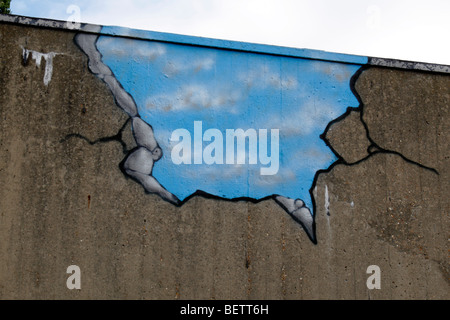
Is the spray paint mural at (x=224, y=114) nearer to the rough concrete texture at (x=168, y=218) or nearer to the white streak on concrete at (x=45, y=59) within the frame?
the rough concrete texture at (x=168, y=218)

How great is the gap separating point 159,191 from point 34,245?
94 cm

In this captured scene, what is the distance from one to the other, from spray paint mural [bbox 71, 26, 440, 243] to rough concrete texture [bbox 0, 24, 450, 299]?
9 cm

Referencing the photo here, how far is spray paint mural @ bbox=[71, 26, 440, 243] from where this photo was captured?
321 centimetres

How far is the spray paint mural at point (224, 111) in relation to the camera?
3.21m

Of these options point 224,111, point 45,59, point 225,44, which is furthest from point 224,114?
point 45,59

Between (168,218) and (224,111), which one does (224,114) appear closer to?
(224,111)

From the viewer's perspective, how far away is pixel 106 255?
3.04 m

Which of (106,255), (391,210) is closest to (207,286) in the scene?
(106,255)

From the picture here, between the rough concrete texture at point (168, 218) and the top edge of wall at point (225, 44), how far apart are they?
71 mm

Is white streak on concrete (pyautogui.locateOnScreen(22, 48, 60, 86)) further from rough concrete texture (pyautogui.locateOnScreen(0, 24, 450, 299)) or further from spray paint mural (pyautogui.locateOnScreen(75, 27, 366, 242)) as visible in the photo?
spray paint mural (pyautogui.locateOnScreen(75, 27, 366, 242))

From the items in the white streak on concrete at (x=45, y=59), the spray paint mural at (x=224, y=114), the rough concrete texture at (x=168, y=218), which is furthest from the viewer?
the spray paint mural at (x=224, y=114)

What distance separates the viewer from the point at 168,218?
3.16 metres

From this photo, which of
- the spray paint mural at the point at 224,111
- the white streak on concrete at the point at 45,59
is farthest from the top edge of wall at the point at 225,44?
the white streak on concrete at the point at 45,59

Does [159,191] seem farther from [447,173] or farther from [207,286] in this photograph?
[447,173]
